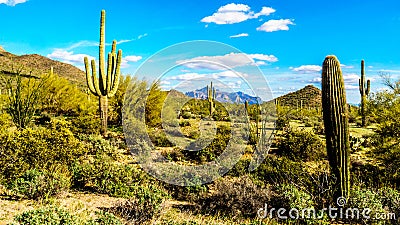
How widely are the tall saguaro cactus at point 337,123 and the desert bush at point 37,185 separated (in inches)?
215

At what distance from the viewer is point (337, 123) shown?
6898mm

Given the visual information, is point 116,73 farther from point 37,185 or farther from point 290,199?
point 290,199

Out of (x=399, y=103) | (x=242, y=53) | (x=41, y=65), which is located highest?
(x=41, y=65)

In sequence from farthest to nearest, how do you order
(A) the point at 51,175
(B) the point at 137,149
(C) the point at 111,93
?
(C) the point at 111,93, (B) the point at 137,149, (A) the point at 51,175

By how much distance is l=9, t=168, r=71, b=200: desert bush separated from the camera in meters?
6.50

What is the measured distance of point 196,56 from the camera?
29.9 feet

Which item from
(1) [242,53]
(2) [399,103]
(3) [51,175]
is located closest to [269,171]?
(1) [242,53]

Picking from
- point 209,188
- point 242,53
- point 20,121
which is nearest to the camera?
point 209,188

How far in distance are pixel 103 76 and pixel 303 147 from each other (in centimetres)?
898

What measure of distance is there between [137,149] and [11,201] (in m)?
6.24

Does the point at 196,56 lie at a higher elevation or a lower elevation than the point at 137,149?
higher

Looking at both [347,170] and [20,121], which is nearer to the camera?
[347,170]

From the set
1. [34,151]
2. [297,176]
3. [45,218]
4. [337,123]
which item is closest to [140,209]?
[45,218]

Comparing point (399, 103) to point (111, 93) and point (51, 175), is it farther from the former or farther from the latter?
point (111, 93)
